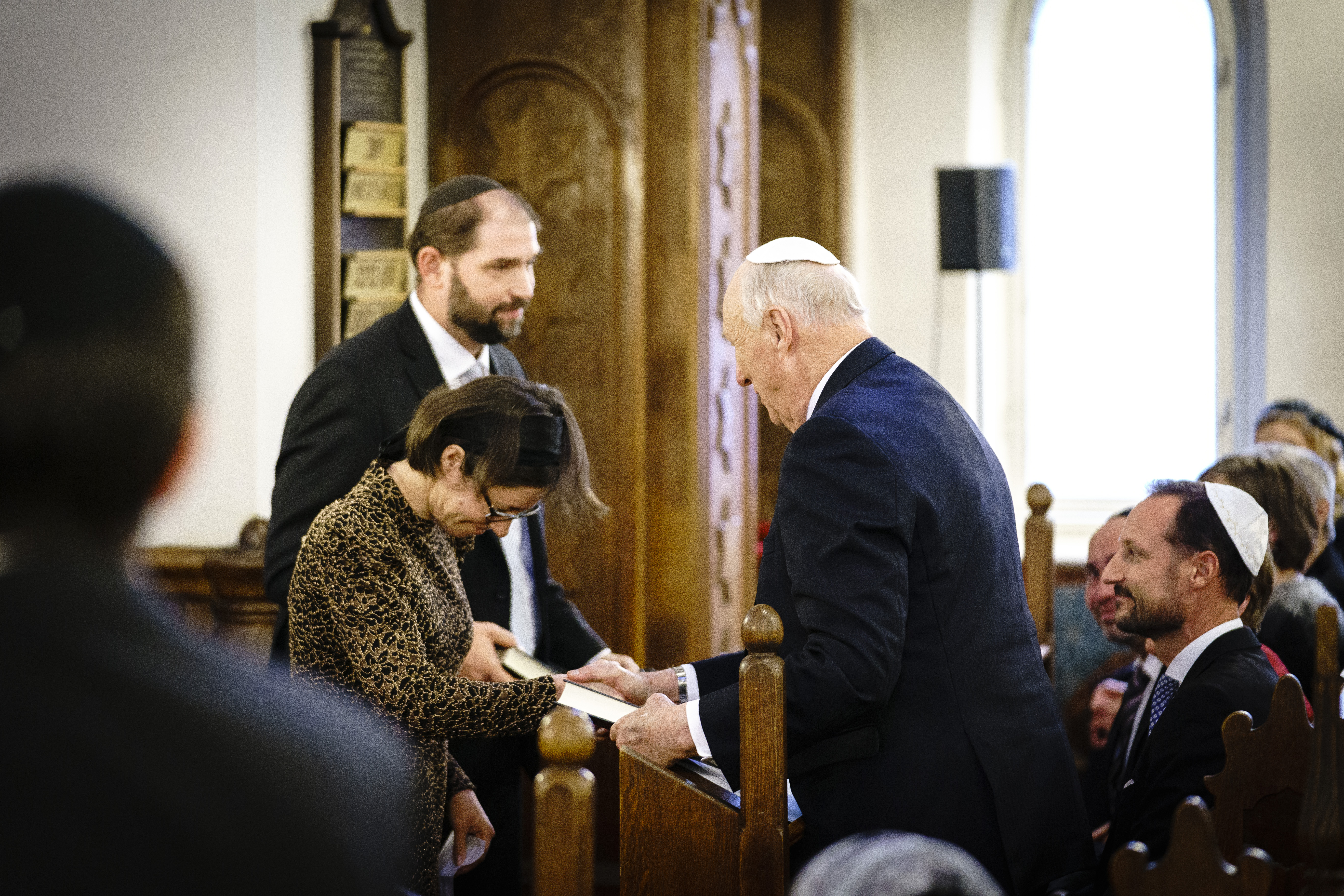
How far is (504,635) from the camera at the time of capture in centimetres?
272

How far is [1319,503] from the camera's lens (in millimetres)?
3738

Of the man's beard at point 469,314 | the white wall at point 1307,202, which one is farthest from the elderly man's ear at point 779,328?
the white wall at point 1307,202

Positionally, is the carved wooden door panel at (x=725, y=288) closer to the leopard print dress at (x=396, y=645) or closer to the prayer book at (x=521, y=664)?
the prayer book at (x=521, y=664)

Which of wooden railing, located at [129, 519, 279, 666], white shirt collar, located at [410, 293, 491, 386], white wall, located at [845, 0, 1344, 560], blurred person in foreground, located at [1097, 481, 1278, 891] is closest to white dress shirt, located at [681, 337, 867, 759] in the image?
blurred person in foreground, located at [1097, 481, 1278, 891]

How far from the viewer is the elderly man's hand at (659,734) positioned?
6.83 ft

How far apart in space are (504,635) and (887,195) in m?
4.60

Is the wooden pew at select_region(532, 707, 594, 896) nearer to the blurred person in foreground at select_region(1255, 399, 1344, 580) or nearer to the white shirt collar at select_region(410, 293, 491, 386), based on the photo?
the white shirt collar at select_region(410, 293, 491, 386)

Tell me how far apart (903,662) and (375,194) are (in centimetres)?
263

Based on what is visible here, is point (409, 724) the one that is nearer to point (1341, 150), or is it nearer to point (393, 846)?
point (393, 846)

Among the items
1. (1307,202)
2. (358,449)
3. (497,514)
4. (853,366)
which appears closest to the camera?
(853,366)

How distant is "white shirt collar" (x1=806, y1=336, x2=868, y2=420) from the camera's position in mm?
2295

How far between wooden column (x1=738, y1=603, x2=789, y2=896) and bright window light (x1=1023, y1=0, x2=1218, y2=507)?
17.8ft

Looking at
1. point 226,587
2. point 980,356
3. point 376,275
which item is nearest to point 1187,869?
point 226,587

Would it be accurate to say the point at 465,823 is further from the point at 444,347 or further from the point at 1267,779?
the point at 1267,779
